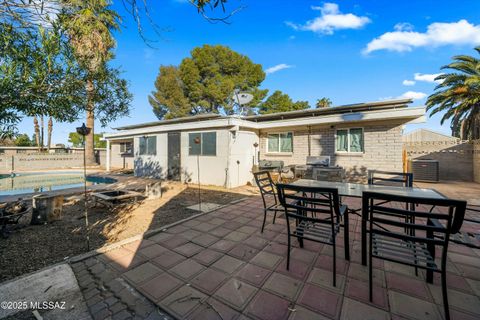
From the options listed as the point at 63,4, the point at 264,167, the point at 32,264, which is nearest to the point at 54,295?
the point at 32,264

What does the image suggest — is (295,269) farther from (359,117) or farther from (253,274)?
(359,117)

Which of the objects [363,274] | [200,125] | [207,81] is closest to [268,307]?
[363,274]

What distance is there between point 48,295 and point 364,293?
289 centimetres

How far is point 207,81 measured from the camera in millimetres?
17875

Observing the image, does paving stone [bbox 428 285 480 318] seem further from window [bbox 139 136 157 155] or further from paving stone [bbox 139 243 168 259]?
window [bbox 139 136 157 155]

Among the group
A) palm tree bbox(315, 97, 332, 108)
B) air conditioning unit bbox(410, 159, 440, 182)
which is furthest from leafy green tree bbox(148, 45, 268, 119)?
air conditioning unit bbox(410, 159, 440, 182)

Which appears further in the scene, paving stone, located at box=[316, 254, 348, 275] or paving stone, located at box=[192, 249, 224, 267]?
paving stone, located at box=[192, 249, 224, 267]

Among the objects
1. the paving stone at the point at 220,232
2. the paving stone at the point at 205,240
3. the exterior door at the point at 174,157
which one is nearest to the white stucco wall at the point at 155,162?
the exterior door at the point at 174,157

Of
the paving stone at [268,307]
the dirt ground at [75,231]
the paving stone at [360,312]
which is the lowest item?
the dirt ground at [75,231]

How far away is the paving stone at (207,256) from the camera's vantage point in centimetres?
237

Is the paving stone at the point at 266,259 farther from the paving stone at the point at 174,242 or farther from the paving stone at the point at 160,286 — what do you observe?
the paving stone at the point at 174,242

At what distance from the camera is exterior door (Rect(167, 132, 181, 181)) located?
922 cm

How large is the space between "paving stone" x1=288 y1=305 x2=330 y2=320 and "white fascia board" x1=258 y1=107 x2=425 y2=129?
269 inches

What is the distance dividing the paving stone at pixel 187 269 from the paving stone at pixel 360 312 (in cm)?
143
